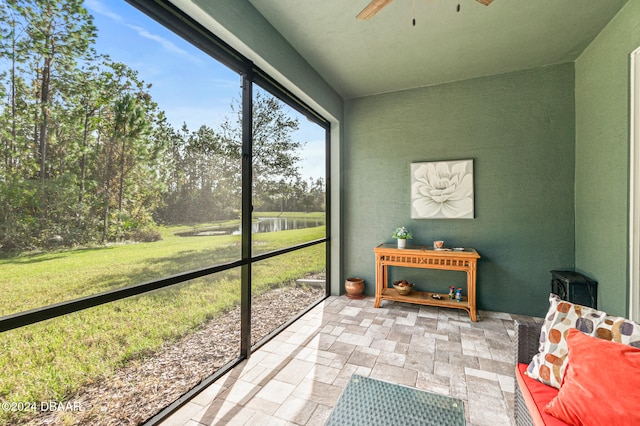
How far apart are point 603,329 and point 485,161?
2.65 metres

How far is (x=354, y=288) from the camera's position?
387 centimetres

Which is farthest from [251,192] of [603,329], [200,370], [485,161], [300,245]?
[485,161]

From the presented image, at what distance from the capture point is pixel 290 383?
1982mm

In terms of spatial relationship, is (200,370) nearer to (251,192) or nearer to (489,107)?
(251,192)

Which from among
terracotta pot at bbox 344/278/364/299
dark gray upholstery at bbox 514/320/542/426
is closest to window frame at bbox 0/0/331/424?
terracotta pot at bbox 344/278/364/299

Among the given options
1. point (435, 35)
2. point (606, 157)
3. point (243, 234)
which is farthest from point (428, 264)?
point (435, 35)

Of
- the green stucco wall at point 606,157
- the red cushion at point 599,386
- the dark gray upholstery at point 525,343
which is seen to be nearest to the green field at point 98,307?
the dark gray upholstery at point 525,343

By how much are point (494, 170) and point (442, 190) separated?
0.64 metres

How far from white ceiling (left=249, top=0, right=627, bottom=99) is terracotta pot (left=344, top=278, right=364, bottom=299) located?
2745 millimetres

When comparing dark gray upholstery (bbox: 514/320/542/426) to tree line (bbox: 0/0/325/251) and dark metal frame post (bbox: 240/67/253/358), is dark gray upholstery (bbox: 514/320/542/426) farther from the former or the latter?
tree line (bbox: 0/0/325/251)

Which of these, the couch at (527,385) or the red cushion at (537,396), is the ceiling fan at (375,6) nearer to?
the couch at (527,385)

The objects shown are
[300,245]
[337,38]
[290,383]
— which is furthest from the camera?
[300,245]

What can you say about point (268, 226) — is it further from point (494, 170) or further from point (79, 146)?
point (494, 170)

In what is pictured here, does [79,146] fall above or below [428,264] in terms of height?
above
